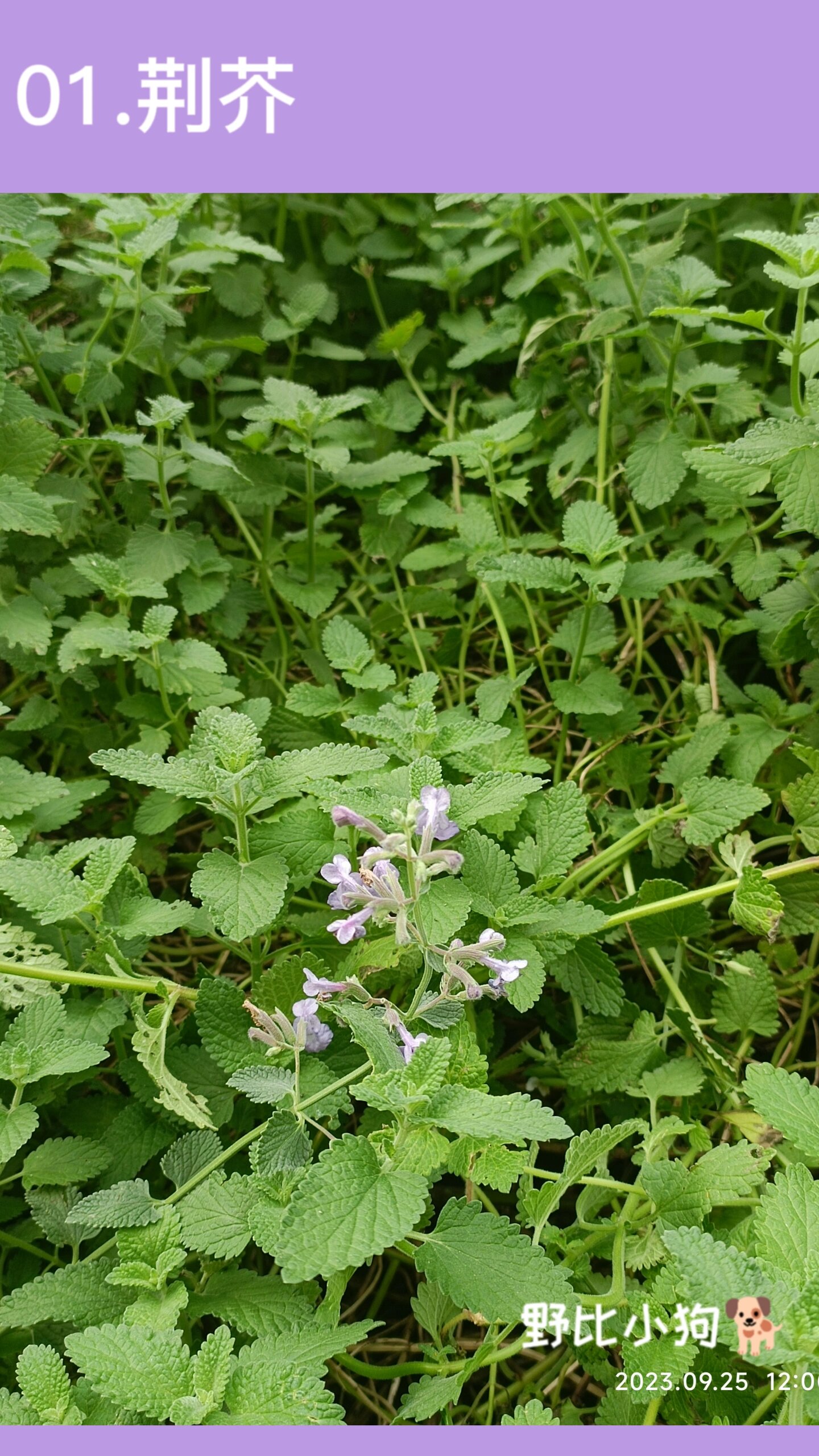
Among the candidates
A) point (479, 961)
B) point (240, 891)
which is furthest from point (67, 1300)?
point (479, 961)

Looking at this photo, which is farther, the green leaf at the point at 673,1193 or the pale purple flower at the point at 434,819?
the green leaf at the point at 673,1193

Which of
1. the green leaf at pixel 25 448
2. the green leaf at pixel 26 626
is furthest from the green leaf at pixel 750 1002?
the green leaf at pixel 25 448

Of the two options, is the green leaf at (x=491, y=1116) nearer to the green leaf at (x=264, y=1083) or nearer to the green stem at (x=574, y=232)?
the green leaf at (x=264, y=1083)

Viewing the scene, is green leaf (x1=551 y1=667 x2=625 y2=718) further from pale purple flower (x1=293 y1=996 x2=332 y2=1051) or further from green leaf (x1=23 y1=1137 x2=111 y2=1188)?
green leaf (x1=23 y1=1137 x2=111 y2=1188)

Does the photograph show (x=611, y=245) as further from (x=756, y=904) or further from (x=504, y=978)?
(x=504, y=978)

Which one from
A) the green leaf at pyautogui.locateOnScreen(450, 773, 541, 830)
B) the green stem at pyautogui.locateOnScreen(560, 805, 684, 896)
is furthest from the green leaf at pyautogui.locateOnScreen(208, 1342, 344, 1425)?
the green stem at pyautogui.locateOnScreen(560, 805, 684, 896)

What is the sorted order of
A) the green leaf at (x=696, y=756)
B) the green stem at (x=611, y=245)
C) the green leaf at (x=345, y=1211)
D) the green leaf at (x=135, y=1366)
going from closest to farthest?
the green leaf at (x=345, y=1211)
the green leaf at (x=135, y=1366)
the green leaf at (x=696, y=756)
the green stem at (x=611, y=245)

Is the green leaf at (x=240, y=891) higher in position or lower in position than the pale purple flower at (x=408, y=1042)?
higher
